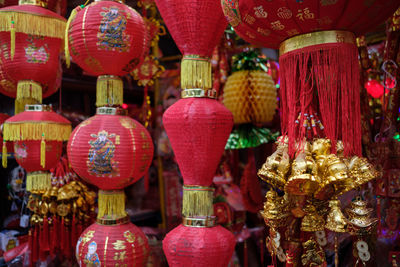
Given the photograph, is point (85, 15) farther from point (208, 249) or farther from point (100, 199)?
point (208, 249)

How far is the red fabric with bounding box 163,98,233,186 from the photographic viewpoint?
1291 millimetres

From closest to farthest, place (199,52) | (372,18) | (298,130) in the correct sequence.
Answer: (372,18)
(298,130)
(199,52)

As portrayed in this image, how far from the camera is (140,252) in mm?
1565

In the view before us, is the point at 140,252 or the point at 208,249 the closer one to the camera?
the point at 208,249

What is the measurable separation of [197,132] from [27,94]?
4.02 feet

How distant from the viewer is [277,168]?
1.04 metres

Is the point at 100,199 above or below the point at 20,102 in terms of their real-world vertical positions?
below

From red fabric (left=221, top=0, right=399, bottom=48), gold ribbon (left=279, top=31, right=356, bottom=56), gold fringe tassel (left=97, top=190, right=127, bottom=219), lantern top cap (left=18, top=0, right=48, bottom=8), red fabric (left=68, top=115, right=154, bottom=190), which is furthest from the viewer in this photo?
lantern top cap (left=18, top=0, right=48, bottom=8)

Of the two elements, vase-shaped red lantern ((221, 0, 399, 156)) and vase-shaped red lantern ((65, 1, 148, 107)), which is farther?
vase-shaped red lantern ((65, 1, 148, 107))

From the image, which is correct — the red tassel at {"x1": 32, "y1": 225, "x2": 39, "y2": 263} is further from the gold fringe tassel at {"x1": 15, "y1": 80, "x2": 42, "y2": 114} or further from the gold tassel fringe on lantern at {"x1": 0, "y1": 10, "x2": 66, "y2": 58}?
the gold tassel fringe on lantern at {"x1": 0, "y1": 10, "x2": 66, "y2": 58}

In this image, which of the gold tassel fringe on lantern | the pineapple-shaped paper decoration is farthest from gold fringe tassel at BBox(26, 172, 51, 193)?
the pineapple-shaped paper decoration

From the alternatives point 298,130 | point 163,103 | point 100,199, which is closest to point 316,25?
point 298,130

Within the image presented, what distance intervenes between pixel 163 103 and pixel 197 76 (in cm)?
223

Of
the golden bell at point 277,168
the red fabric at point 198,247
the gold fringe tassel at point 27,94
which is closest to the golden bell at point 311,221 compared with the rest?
the golden bell at point 277,168
